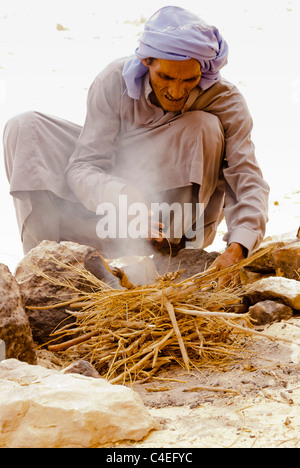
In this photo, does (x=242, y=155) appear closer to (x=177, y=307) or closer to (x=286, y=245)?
(x=286, y=245)

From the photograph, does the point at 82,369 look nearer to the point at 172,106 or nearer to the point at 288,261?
the point at 288,261

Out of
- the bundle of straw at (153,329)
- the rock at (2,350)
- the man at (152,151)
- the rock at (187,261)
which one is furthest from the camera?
the rock at (187,261)

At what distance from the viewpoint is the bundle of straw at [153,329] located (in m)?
2.47

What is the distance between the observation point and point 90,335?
2660mm

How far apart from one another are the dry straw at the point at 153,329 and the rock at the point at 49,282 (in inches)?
4.3

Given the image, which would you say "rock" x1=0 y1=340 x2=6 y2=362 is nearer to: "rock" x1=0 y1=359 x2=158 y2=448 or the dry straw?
the dry straw

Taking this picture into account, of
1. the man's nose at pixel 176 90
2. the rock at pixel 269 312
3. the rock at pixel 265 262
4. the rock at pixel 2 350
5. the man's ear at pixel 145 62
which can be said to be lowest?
the rock at pixel 265 262

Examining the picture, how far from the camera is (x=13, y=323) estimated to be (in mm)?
2336

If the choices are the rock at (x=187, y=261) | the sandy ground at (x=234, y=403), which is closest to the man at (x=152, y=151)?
the rock at (x=187, y=261)

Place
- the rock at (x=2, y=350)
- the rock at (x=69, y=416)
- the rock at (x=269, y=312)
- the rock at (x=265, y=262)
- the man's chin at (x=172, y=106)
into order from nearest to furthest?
the rock at (x=69, y=416) < the rock at (x=2, y=350) < the rock at (x=269, y=312) < the man's chin at (x=172, y=106) < the rock at (x=265, y=262)

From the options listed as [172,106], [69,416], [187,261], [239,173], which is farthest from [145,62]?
[69,416]

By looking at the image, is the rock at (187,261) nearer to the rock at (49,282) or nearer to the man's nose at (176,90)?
the rock at (49,282)

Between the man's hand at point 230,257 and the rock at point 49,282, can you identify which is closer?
the rock at point 49,282

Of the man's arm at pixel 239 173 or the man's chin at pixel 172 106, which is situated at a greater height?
the man's chin at pixel 172 106
